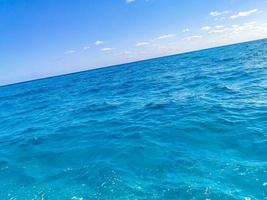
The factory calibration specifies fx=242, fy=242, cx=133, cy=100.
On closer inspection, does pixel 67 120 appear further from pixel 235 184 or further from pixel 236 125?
pixel 235 184

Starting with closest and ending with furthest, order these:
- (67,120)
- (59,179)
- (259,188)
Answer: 1. (259,188)
2. (59,179)
3. (67,120)

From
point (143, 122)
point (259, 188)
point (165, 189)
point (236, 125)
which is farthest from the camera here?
point (143, 122)

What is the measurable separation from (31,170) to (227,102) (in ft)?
33.5

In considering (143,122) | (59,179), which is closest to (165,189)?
(59,179)

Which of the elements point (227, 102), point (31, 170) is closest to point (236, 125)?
point (227, 102)

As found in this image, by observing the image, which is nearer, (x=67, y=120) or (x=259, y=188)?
(x=259, y=188)

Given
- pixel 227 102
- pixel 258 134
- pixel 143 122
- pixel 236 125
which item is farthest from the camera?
pixel 227 102

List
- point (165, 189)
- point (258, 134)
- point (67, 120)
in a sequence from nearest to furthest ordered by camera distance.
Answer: point (165, 189) < point (258, 134) < point (67, 120)

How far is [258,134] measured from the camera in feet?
27.9

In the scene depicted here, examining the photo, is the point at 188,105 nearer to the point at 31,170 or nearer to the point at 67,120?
the point at 67,120

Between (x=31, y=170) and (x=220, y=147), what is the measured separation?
21.9 ft

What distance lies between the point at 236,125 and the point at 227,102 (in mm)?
3763

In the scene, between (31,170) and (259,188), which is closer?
(259,188)

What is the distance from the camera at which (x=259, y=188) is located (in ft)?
18.7
